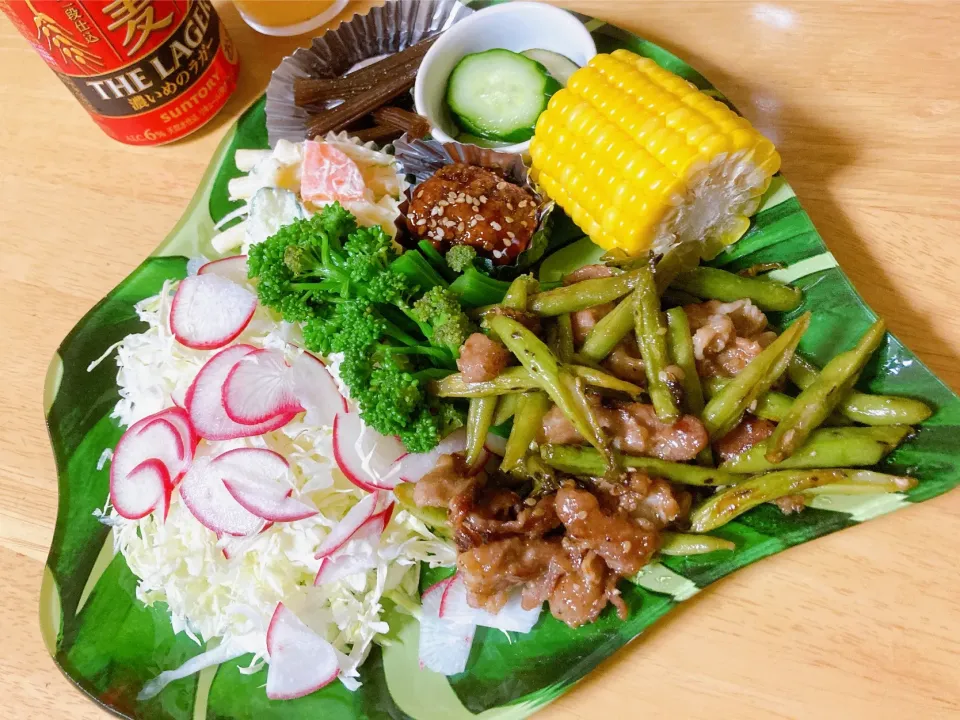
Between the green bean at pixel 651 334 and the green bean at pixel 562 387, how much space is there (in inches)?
7.8

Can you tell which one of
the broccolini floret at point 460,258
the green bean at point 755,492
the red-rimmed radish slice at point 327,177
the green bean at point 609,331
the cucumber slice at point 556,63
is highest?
the red-rimmed radish slice at point 327,177

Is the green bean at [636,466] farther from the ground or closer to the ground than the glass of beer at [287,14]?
closer to the ground

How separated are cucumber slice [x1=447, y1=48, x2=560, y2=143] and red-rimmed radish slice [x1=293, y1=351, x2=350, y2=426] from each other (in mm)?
1238

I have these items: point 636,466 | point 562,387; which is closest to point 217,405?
point 562,387

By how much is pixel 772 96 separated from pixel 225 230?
2.39 m

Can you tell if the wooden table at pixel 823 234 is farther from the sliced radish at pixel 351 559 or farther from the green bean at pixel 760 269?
the sliced radish at pixel 351 559

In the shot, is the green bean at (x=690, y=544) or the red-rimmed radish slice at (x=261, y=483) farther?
the red-rimmed radish slice at (x=261, y=483)

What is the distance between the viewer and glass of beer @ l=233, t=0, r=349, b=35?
329 centimetres

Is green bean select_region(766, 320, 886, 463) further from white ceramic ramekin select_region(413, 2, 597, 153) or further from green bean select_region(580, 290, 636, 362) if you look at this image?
white ceramic ramekin select_region(413, 2, 597, 153)

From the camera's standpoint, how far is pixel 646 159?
2150 millimetres

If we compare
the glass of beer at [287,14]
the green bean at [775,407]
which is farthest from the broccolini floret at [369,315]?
the glass of beer at [287,14]

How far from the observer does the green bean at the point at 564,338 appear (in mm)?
2053

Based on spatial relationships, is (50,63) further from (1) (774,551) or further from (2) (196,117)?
(1) (774,551)

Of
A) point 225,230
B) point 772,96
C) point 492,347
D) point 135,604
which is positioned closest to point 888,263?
point 772,96
